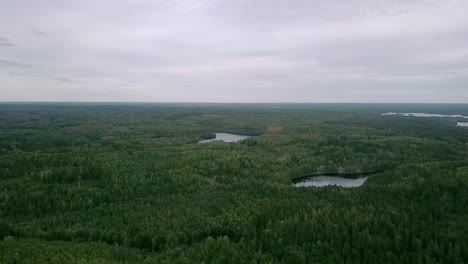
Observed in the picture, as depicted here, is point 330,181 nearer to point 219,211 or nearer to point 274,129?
point 219,211

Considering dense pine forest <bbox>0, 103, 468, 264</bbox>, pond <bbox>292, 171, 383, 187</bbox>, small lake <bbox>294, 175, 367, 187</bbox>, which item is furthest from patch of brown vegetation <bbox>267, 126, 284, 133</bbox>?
small lake <bbox>294, 175, 367, 187</bbox>

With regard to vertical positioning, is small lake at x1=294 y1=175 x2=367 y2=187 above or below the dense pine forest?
below

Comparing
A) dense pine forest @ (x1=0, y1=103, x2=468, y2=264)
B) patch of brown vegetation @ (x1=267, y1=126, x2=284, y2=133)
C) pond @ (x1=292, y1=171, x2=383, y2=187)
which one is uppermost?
patch of brown vegetation @ (x1=267, y1=126, x2=284, y2=133)

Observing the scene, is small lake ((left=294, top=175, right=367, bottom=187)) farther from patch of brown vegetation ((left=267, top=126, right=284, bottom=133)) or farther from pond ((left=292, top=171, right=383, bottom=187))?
patch of brown vegetation ((left=267, top=126, right=284, bottom=133))

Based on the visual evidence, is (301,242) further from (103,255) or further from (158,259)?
(103,255)

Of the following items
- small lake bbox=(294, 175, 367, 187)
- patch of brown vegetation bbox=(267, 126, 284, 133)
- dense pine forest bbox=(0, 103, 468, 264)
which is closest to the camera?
dense pine forest bbox=(0, 103, 468, 264)

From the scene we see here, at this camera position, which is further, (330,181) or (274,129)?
(274,129)

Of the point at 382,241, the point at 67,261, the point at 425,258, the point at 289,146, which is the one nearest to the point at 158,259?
the point at 67,261

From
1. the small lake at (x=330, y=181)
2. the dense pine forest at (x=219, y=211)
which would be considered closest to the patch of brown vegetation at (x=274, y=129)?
the dense pine forest at (x=219, y=211)

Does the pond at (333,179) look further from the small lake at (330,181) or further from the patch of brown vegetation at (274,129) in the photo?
the patch of brown vegetation at (274,129)

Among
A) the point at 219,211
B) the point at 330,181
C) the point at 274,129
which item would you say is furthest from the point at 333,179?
the point at 274,129

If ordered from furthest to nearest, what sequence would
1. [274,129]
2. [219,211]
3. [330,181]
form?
[274,129]
[330,181]
[219,211]
